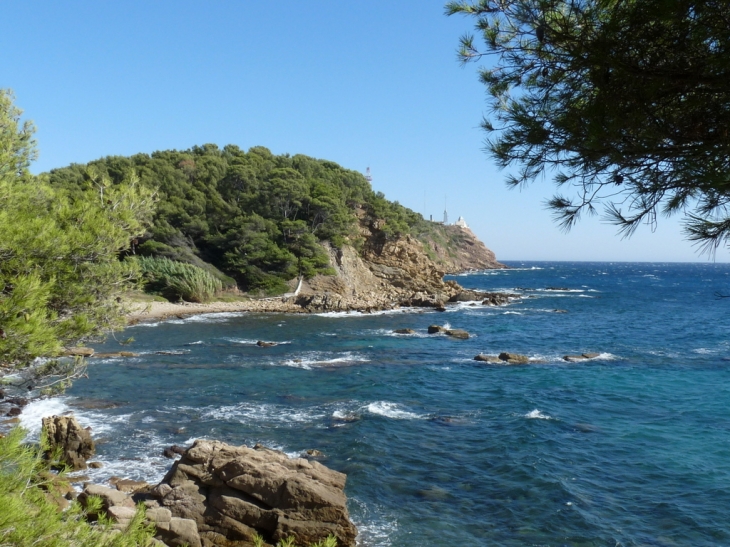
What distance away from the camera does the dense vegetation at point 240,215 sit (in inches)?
1727

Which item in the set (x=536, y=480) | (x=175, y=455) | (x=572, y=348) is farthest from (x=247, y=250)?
(x=536, y=480)

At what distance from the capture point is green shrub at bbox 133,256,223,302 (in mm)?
39125

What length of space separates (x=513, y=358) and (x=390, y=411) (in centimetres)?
923

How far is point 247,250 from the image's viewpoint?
144ft

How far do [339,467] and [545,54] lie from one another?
30.6 feet

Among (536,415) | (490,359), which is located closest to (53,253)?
(536,415)

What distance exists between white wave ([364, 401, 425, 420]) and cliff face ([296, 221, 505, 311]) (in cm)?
2372

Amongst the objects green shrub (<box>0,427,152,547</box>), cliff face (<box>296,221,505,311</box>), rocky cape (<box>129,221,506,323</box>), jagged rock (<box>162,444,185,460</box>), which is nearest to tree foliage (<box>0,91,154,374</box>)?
green shrub (<box>0,427,152,547</box>)

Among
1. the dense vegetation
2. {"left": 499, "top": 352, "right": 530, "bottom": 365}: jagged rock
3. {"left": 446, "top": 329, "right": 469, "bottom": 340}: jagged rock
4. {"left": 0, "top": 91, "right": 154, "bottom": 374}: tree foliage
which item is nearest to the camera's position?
{"left": 0, "top": 91, "right": 154, "bottom": 374}: tree foliage

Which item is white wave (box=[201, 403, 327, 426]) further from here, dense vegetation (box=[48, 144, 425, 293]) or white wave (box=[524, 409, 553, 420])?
dense vegetation (box=[48, 144, 425, 293])

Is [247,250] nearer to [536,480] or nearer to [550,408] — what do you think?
[550,408]

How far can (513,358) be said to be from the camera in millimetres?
22922

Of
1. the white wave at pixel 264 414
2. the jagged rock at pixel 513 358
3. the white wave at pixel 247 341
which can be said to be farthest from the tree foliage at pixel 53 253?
the white wave at pixel 247 341

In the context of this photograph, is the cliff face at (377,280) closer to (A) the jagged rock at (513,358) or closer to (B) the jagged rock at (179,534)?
(A) the jagged rock at (513,358)
